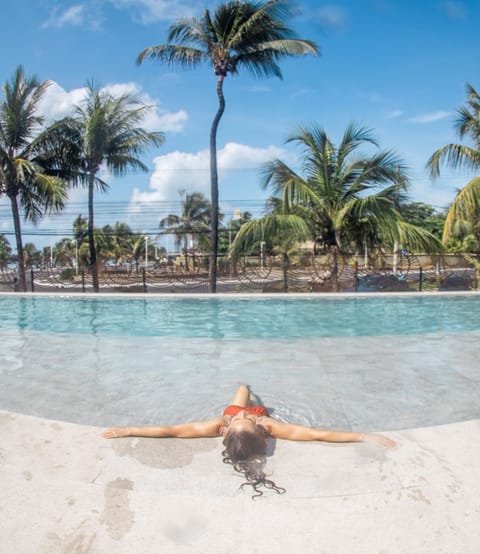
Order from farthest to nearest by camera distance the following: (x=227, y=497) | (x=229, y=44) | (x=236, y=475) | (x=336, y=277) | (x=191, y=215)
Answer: (x=191, y=215), (x=229, y=44), (x=336, y=277), (x=236, y=475), (x=227, y=497)

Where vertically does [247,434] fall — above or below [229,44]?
below

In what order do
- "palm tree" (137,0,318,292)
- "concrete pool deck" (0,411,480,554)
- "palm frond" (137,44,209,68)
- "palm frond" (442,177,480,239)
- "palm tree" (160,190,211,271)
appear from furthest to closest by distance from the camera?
1. "palm tree" (160,190,211,271)
2. "palm frond" (137,44,209,68)
3. "palm tree" (137,0,318,292)
4. "palm frond" (442,177,480,239)
5. "concrete pool deck" (0,411,480,554)

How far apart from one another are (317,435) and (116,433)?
1425 mm

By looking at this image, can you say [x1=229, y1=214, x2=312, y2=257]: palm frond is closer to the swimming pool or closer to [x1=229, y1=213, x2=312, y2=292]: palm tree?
[x1=229, y1=213, x2=312, y2=292]: palm tree

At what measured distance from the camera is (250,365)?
5395mm

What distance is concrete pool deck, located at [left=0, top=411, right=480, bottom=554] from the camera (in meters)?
Answer: 1.97

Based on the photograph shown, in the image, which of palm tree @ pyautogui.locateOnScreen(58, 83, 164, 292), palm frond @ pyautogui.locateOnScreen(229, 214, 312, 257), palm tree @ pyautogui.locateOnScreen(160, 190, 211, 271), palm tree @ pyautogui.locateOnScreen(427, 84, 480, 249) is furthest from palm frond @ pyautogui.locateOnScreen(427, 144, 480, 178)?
palm tree @ pyautogui.locateOnScreen(160, 190, 211, 271)

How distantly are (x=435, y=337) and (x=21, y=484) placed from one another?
630 cm

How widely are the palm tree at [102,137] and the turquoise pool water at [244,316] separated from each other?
4759mm

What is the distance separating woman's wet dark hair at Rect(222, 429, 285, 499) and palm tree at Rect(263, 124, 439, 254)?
34.5 ft

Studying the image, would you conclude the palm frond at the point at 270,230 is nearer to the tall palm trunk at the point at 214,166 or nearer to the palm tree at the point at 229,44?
the palm tree at the point at 229,44

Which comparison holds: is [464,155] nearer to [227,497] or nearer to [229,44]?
[229,44]

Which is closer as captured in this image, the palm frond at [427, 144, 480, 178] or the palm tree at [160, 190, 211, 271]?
the palm frond at [427, 144, 480, 178]

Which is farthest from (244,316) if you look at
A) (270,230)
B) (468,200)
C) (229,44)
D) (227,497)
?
(229,44)
